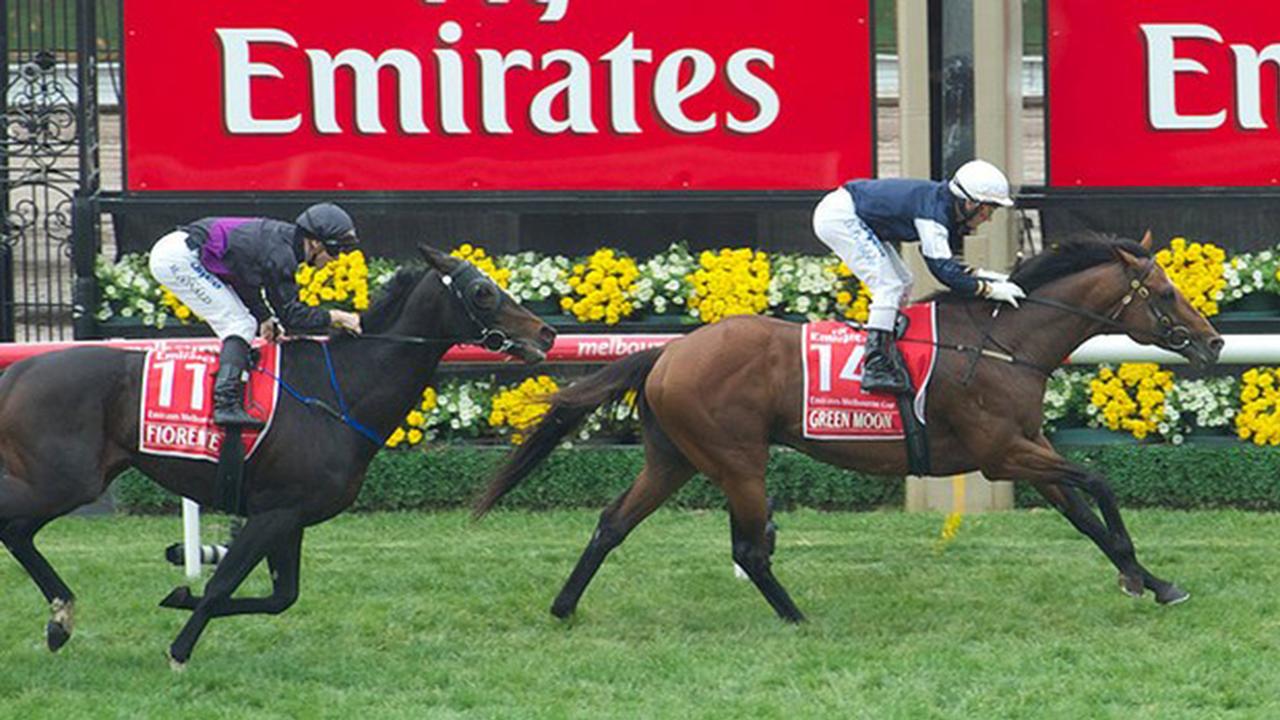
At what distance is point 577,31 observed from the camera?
1280cm

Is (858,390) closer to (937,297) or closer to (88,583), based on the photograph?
(937,297)

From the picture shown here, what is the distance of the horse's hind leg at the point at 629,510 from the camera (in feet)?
32.4

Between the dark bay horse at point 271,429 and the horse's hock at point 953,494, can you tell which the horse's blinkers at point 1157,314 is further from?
the horse's hock at point 953,494

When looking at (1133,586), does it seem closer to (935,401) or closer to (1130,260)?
(935,401)

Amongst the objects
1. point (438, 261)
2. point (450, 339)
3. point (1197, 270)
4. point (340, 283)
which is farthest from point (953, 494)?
point (438, 261)

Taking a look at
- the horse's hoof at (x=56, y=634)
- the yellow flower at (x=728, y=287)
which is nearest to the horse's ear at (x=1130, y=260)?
the yellow flower at (x=728, y=287)

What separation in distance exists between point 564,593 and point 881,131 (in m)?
8.14

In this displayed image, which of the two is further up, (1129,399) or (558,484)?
(1129,399)

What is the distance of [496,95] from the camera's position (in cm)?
1284

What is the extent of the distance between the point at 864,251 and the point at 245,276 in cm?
250

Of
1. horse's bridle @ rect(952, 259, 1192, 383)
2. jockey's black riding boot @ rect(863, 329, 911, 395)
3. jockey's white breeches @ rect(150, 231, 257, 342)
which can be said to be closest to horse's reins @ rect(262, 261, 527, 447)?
jockey's white breeches @ rect(150, 231, 257, 342)

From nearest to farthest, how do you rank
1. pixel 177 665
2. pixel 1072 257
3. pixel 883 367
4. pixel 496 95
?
1. pixel 177 665
2. pixel 883 367
3. pixel 1072 257
4. pixel 496 95

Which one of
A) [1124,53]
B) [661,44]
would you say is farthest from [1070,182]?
[661,44]

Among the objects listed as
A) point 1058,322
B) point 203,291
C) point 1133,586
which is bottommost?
point 1133,586
